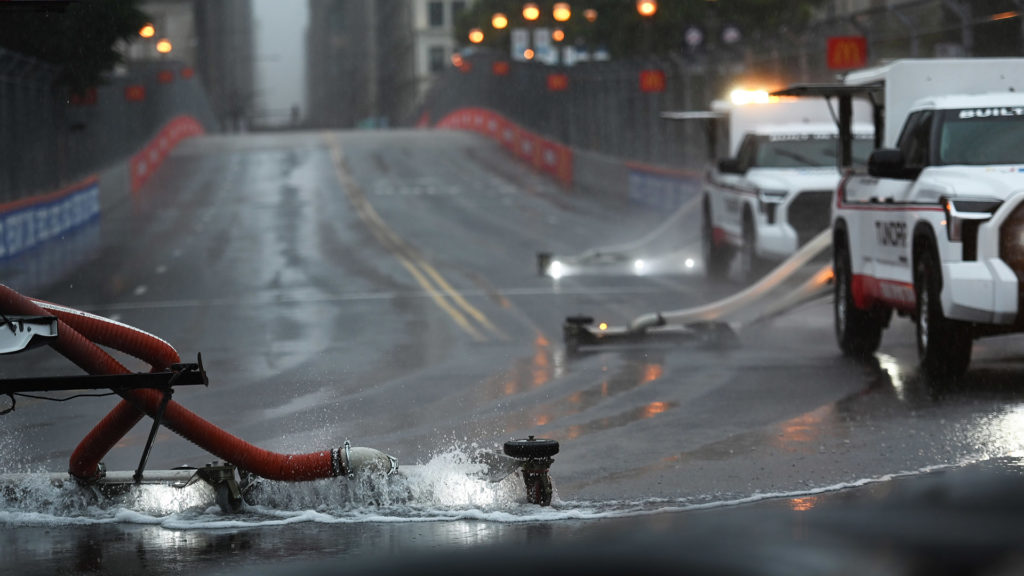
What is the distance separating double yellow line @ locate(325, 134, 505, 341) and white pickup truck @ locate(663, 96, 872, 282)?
4.03 metres

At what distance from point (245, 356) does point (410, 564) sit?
1207cm

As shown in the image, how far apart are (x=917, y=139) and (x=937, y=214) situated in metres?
1.42

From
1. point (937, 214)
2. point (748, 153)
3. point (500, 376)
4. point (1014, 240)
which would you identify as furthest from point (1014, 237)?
point (748, 153)

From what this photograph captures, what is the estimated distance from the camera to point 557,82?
212 ft

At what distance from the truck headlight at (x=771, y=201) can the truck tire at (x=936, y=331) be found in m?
8.63

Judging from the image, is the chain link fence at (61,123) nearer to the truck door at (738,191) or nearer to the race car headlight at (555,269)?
the race car headlight at (555,269)

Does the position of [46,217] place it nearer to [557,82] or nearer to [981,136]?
[981,136]

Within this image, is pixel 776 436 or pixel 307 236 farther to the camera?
pixel 307 236

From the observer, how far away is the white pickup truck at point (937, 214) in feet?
38.3

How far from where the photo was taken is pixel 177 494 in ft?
25.7

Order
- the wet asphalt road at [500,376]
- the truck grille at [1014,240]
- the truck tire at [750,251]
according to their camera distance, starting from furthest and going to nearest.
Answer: the truck tire at [750,251]
the truck grille at [1014,240]
the wet asphalt road at [500,376]

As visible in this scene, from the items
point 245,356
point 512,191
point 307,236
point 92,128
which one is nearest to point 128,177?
point 92,128

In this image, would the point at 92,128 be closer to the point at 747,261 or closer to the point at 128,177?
the point at 128,177

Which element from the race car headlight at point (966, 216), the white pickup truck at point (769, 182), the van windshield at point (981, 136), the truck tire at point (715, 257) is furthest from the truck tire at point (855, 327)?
the truck tire at point (715, 257)
